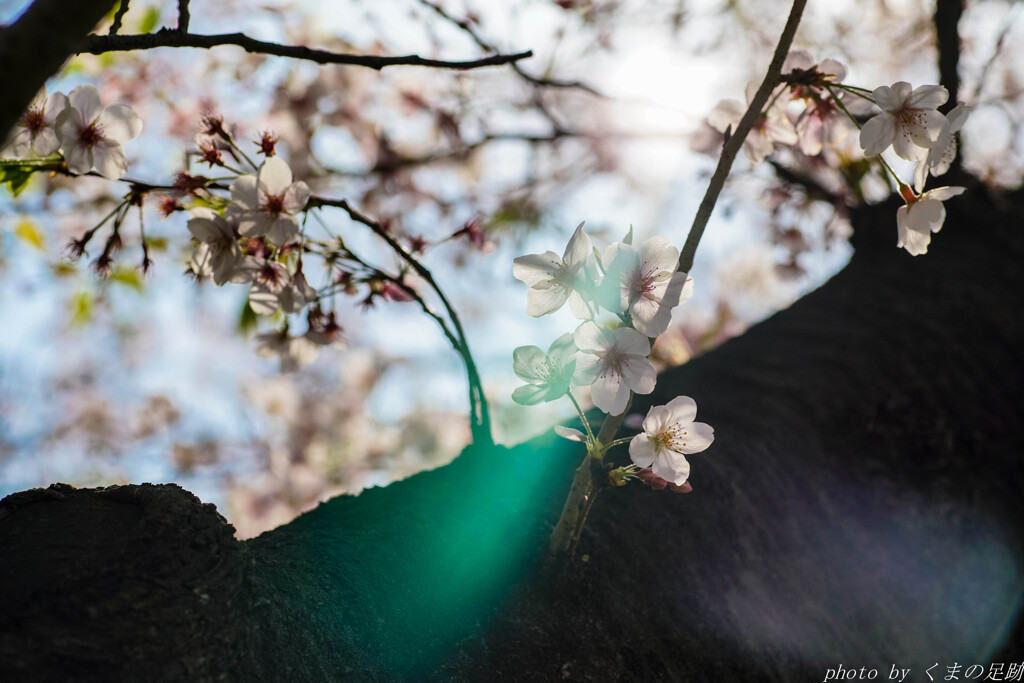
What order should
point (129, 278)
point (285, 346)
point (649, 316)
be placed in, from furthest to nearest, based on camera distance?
point (129, 278)
point (285, 346)
point (649, 316)

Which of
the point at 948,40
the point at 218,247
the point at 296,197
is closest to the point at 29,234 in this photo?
the point at 218,247

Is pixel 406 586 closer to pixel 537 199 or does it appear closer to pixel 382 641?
pixel 382 641

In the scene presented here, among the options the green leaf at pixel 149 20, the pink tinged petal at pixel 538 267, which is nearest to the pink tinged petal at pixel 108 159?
the pink tinged petal at pixel 538 267

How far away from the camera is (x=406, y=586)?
76 centimetres

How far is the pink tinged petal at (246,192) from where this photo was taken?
84cm

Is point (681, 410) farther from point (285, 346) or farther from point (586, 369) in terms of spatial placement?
point (285, 346)

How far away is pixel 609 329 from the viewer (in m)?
0.71

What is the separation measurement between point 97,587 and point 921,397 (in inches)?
56.1

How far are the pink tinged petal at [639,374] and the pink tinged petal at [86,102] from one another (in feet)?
2.61

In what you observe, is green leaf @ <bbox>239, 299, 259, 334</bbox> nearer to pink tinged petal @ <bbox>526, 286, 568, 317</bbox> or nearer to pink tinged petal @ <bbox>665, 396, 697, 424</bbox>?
pink tinged petal @ <bbox>526, 286, 568, 317</bbox>

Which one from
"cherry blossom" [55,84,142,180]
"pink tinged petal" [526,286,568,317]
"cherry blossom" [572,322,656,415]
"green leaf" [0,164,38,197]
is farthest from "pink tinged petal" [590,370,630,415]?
"green leaf" [0,164,38,197]

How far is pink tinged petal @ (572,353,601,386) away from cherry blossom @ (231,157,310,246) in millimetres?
435

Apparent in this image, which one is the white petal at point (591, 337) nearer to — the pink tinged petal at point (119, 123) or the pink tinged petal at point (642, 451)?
the pink tinged petal at point (642, 451)

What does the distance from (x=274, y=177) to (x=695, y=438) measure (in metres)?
0.64
